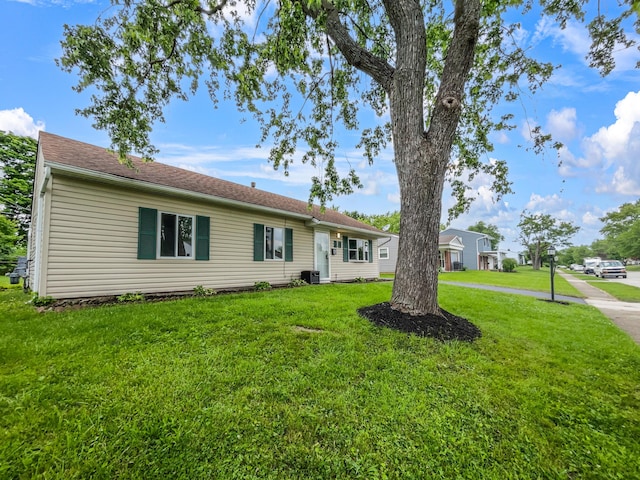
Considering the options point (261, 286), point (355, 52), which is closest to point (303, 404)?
point (355, 52)

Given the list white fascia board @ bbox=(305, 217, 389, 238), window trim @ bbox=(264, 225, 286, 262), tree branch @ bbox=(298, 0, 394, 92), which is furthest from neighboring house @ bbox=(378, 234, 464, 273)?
tree branch @ bbox=(298, 0, 394, 92)

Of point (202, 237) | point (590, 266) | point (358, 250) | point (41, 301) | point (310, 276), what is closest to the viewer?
point (41, 301)

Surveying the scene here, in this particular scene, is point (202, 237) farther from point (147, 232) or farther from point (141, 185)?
point (141, 185)

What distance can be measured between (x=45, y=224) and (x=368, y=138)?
7758 mm

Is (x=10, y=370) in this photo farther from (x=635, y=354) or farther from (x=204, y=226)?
(x=635, y=354)

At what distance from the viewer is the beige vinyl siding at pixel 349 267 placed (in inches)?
495

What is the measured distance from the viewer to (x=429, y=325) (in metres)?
4.12

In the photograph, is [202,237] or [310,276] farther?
[310,276]

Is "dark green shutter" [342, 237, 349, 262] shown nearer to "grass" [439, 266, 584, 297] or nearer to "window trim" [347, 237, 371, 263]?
"window trim" [347, 237, 371, 263]

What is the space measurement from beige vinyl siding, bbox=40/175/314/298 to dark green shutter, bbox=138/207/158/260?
0.13m

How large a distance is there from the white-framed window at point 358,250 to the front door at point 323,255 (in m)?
1.91

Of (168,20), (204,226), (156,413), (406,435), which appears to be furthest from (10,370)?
(168,20)

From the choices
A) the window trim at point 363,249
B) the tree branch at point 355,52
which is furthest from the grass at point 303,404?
the window trim at point 363,249

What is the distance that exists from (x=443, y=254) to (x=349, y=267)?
18015 mm
